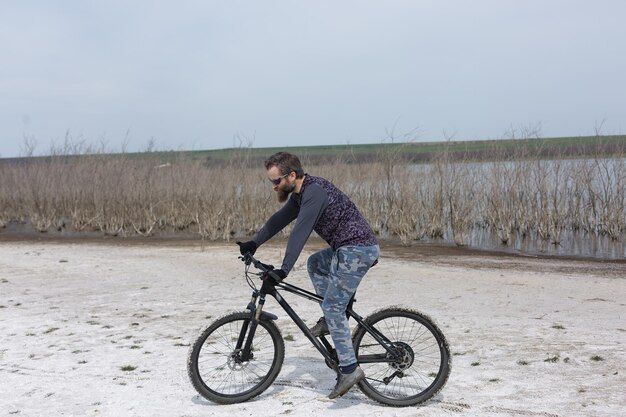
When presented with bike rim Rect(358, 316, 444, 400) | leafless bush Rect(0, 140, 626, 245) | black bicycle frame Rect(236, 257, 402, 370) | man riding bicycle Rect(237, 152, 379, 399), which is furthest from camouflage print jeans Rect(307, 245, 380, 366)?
leafless bush Rect(0, 140, 626, 245)

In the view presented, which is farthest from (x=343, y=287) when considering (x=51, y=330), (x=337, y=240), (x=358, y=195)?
(x=358, y=195)

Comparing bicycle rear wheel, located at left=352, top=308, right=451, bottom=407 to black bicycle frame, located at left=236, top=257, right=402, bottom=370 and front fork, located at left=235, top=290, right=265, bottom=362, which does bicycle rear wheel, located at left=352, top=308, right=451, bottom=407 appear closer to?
black bicycle frame, located at left=236, top=257, right=402, bottom=370

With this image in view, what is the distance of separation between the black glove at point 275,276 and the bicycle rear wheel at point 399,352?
0.69m

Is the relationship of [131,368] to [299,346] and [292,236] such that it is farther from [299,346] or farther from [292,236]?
[292,236]

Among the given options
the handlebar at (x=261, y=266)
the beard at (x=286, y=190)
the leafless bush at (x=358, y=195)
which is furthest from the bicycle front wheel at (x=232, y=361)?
the leafless bush at (x=358, y=195)

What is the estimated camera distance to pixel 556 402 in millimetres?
4496

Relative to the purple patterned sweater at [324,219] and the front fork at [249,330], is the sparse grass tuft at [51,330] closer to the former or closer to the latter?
the front fork at [249,330]

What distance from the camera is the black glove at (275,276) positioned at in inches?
164

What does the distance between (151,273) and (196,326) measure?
4426mm

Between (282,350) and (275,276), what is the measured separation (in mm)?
719

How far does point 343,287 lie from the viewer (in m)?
4.31

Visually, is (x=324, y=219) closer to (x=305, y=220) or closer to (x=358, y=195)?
(x=305, y=220)

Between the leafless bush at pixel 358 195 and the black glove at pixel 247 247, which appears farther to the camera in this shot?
the leafless bush at pixel 358 195

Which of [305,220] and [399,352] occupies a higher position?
[305,220]
